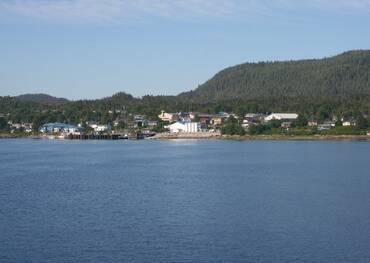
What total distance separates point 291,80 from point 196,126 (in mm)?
38237

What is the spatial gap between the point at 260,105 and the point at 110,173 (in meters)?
45.9

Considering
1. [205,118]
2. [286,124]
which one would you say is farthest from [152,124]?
[286,124]

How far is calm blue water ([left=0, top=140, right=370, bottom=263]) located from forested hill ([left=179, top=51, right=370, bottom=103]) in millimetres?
59919

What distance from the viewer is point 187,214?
15.6 meters

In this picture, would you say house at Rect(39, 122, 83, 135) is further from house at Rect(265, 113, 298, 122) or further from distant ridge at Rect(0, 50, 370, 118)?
house at Rect(265, 113, 298, 122)

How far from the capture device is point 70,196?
19000 mm

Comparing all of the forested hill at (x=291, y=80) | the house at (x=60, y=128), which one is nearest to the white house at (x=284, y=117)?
the house at (x=60, y=128)

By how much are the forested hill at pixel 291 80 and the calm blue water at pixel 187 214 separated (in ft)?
197

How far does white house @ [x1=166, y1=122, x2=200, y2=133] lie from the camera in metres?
63.0

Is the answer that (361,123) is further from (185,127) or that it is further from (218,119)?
(218,119)

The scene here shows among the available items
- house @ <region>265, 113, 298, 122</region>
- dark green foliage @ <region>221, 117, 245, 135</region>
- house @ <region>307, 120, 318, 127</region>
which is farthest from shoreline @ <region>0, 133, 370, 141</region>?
house @ <region>265, 113, 298, 122</region>

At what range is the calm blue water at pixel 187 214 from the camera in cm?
1224

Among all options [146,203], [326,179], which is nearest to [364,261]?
[146,203]

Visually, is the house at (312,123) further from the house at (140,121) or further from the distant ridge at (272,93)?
the house at (140,121)
